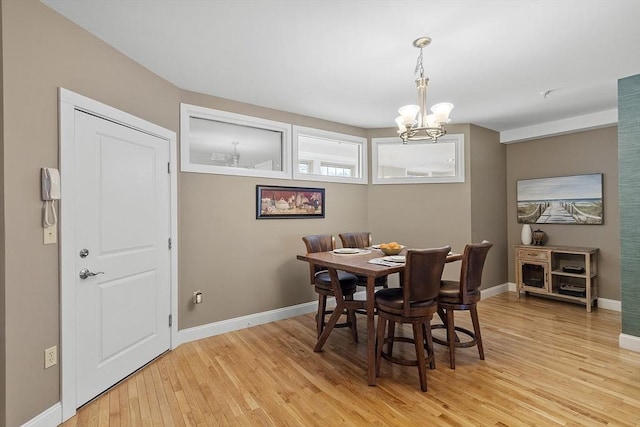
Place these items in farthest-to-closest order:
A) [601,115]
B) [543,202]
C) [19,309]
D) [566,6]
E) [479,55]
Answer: [543,202] < [601,115] < [479,55] < [566,6] < [19,309]

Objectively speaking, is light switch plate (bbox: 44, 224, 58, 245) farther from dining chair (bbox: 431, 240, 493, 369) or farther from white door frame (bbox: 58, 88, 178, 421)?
dining chair (bbox: 431, 240, 493, 369)

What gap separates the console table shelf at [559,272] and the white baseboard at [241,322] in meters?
3.11

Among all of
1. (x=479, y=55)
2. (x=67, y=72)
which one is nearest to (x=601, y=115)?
(x=479, y=55)

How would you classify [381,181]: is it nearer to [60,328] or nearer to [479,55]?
[479,55]

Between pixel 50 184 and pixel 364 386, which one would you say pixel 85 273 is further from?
pixel 364 386

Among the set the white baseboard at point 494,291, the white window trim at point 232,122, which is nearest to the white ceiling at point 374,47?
the white window trim at point 232,122

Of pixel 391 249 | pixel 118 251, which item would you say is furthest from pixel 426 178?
pixel 118 251

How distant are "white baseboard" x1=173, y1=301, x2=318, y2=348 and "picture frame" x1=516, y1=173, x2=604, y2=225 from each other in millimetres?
3571

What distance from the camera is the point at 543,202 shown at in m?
4.61

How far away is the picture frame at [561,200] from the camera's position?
417cm

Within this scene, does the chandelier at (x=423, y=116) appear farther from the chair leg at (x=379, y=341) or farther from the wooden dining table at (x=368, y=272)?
the chair leg at (x=379, y=341)

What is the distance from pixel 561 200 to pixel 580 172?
44cm

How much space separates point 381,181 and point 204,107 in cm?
262

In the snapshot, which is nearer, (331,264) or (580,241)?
(331,264)
